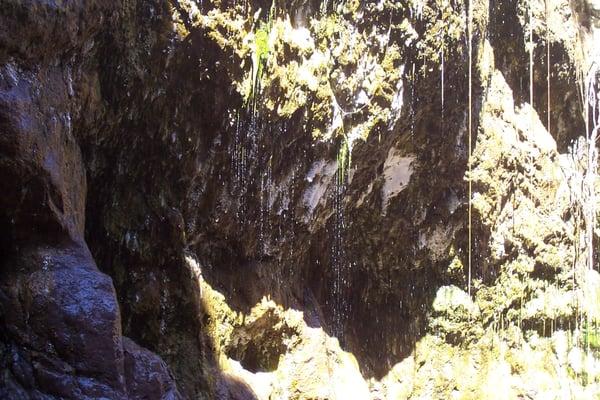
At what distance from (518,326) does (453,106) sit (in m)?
3.08

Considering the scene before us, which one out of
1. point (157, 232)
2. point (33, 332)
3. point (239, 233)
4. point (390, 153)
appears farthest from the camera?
point (390, 153)

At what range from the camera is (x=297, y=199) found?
7.09 m

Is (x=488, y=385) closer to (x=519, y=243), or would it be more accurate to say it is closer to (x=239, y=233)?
(x=519, y=243)

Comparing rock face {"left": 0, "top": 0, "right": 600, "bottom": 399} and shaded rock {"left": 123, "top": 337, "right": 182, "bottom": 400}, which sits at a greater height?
rock face {"left": 0, "top": 0, "right": 600, "bottom": 399}

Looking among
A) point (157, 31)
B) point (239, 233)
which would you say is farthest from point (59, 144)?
point (239, 233)

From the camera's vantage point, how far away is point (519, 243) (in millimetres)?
9016

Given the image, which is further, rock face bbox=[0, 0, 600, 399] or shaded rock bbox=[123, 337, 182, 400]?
shaded rock bbox=[123, 337, 182, 400]

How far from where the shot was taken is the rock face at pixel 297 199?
3.90 meters

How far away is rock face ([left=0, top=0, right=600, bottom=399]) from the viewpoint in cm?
390

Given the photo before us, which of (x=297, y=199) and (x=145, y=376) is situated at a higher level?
(x=297, y=199)

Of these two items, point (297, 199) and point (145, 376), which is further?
point (297, 199)

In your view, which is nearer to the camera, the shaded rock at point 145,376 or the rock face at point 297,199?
the rock face at point 297,199

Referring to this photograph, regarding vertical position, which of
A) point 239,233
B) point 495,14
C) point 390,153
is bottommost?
point 239,233

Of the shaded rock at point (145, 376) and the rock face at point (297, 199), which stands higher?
the rock face at point (297, 199)
